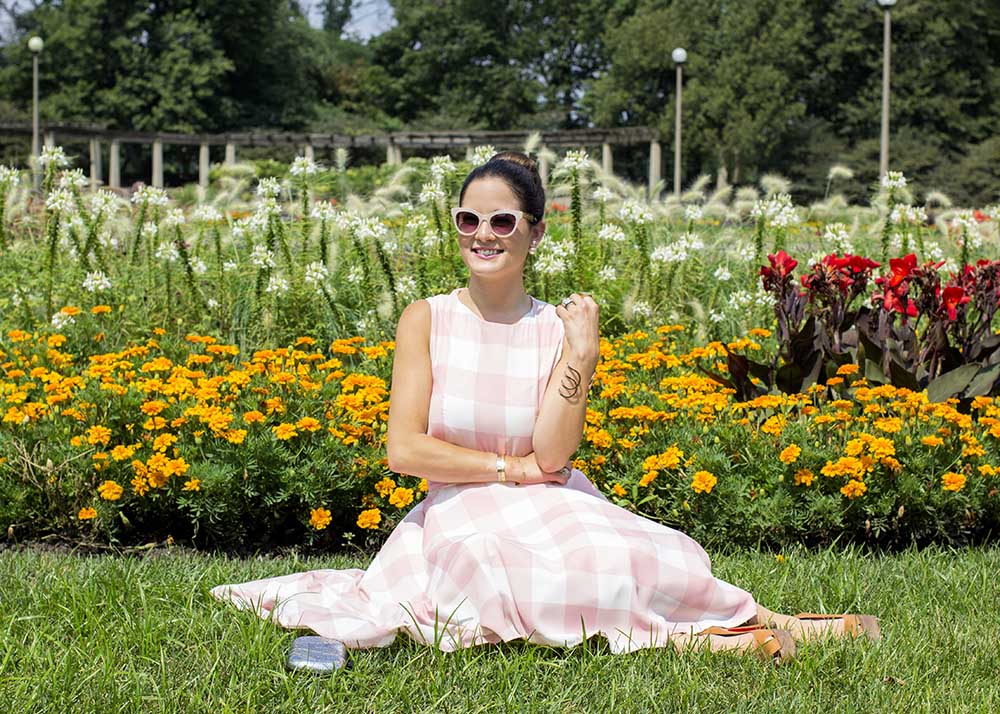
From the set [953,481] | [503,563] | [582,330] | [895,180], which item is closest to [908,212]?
[895,180]

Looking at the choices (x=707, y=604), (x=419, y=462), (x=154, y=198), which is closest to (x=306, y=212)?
(x=154, y=198)

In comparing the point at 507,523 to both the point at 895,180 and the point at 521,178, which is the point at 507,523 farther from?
the point at 895,180

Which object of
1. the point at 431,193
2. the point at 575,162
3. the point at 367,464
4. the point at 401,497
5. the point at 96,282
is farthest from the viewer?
the point at 431,193

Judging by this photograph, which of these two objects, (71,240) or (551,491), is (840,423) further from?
(71,240)

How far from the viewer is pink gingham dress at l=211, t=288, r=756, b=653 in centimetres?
281

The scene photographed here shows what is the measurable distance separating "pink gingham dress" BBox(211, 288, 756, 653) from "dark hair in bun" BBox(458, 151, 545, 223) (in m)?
0.32

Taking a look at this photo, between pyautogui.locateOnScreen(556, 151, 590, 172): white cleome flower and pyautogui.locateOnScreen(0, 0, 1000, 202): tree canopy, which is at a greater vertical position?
pyautogui.locateOnScreen(0, 0, 1000, 202): tree canopy

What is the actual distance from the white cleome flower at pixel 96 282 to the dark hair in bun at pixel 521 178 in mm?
3535

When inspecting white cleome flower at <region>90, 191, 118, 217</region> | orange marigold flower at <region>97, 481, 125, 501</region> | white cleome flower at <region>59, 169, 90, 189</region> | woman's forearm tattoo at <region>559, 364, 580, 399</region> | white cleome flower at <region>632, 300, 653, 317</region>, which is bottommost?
orange marigold flower at <region>97, 481, 125, 501</region>

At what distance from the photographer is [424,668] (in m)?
2.75

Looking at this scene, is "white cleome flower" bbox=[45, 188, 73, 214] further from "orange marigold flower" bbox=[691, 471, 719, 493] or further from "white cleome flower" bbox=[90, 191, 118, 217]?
"orange marigold flower" bbox=[691, 471, 719, 493]

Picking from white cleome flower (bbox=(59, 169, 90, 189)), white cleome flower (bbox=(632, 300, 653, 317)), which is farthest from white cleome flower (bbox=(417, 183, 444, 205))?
white cleome flower (bbox=(59, 169, 90, 189))

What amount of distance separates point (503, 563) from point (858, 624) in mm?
969

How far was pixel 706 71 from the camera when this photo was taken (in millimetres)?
38000
